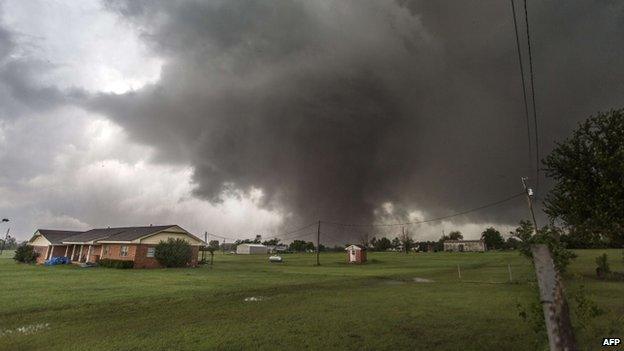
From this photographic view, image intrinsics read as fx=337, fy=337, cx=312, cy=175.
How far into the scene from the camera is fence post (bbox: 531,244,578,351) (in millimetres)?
4508

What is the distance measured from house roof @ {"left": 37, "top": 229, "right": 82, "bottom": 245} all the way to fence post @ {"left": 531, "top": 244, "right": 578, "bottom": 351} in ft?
238

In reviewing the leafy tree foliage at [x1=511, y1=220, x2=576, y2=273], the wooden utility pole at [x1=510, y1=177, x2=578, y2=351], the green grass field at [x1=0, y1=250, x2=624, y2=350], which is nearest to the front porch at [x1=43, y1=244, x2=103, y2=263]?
the green grass field at [x1=0, y1=250, x2=624, y2=350]

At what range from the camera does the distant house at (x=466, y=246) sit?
487ft

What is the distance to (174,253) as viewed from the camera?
48469mm

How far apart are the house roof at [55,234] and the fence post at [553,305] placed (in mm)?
72516

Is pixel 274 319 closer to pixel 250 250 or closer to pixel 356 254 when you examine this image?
pixel 356 254

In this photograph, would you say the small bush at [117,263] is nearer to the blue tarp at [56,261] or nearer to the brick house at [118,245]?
the brick house at [118,245]

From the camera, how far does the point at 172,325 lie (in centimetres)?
1340

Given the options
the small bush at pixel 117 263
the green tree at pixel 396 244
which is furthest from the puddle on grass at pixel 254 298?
the green tree at pixel 396 244

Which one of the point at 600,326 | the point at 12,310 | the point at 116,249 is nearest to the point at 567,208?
the point at 600,326

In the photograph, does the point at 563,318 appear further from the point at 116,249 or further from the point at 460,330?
the point at 116,249

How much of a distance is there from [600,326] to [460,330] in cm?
487

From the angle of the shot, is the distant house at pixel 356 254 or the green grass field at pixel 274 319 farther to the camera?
the distant house at pixel 356 254

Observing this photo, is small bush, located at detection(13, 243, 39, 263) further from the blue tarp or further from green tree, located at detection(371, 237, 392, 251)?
green tree, located at detection(371, 237, 392, 251)
